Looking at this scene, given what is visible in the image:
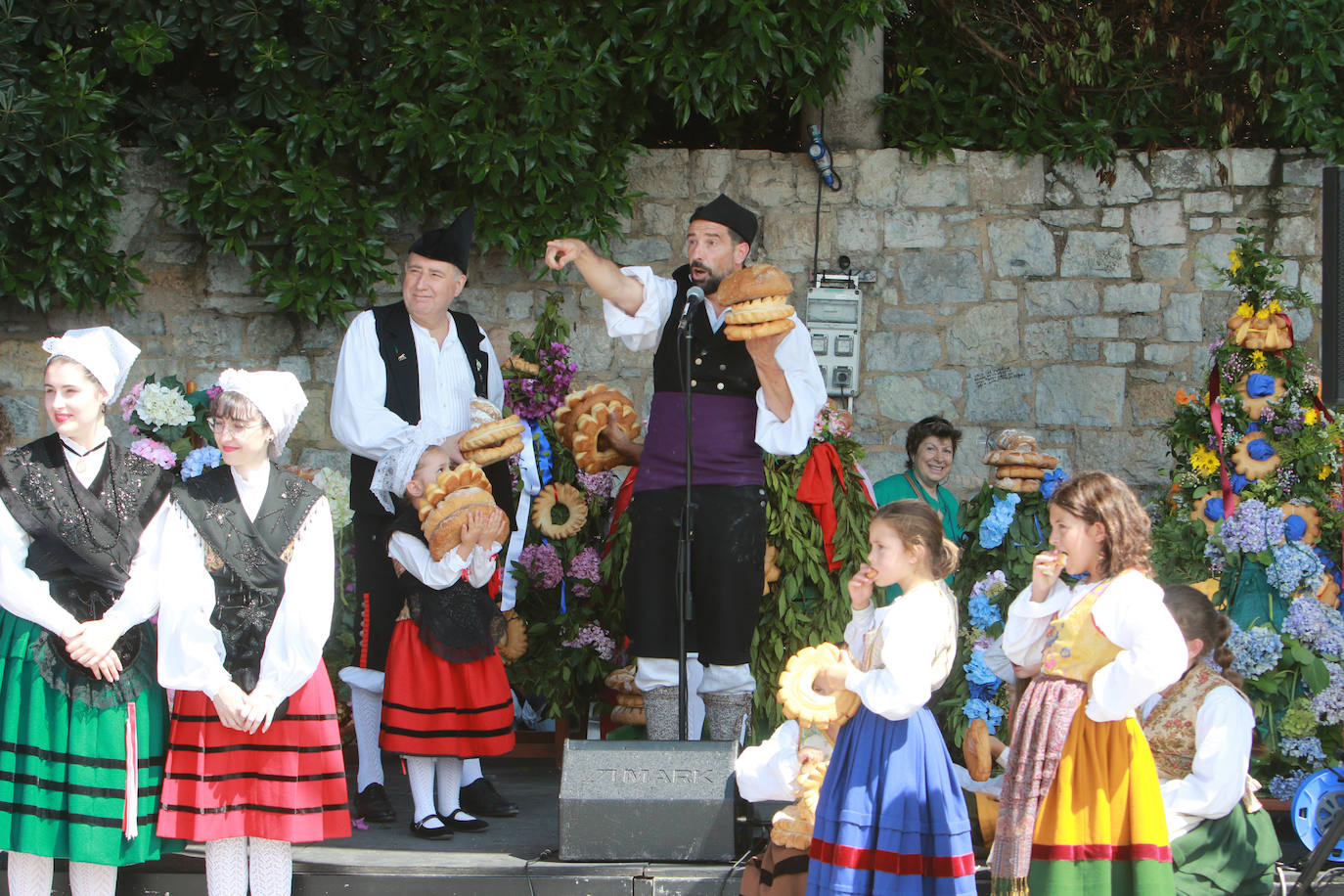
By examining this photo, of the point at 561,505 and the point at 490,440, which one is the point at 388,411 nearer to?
the point at 490,440

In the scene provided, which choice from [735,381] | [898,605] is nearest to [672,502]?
[735,381]

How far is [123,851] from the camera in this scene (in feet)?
10.8

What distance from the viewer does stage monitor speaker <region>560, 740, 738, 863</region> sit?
3.40m

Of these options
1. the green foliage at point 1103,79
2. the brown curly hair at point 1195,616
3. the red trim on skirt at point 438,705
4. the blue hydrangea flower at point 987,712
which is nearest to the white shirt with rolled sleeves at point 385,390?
the red trim on skirt at point 438,705

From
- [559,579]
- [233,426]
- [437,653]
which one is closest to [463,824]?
[437,653]

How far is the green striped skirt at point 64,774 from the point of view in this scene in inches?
129

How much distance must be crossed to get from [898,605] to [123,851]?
194cm

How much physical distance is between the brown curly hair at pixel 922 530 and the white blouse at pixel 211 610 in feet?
4.41

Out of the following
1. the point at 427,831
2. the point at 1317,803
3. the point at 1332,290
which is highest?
the point at 1332,290

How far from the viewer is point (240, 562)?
10.7 feet

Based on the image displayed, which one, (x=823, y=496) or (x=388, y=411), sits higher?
(x=388, y=411)

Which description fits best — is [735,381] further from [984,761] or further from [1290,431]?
[1290,431]

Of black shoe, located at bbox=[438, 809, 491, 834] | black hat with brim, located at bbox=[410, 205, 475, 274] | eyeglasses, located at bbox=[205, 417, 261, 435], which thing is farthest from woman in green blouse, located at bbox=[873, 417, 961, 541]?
eyeglasses, located at bbox=[205, 417, 261, 435]

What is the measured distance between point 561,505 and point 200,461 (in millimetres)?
1217
